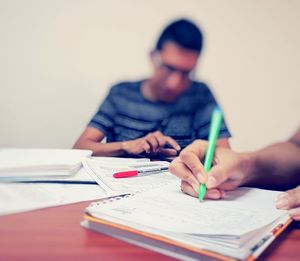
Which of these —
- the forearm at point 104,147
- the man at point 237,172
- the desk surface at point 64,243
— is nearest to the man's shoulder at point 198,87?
the forearm at point 104,147

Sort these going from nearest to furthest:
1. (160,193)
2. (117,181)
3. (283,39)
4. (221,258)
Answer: (221,258)
(160,193)
(117,181)
(283,39)

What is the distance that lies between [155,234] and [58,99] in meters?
1.11

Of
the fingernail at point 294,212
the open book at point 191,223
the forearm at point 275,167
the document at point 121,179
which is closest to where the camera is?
the open book at point 191,223

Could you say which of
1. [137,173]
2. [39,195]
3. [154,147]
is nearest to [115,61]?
[154,147]

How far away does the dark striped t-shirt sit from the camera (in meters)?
1.33

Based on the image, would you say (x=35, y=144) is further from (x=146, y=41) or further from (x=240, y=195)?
(x=240, y=195)

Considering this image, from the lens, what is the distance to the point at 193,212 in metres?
0.46

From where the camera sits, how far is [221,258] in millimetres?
328

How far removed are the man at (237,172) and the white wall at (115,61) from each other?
1.35 ft

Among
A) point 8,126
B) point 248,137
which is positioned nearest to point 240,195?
point 248,137

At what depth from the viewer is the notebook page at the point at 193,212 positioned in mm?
385

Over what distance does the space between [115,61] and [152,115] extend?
27 centimetres

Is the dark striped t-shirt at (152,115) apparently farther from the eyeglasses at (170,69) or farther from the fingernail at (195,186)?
the fingernail at (195,186)

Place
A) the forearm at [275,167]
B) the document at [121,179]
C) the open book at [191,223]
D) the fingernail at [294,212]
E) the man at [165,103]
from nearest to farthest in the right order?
the open book at [191,223] → the fingernail at [294,212] → the document at [121,179] → the forearm at [275,167] → the man at [165,103]
